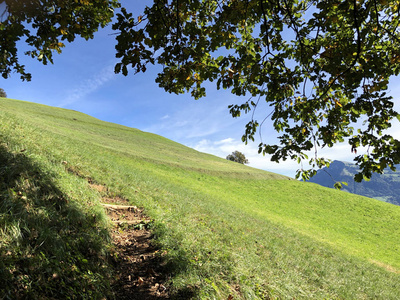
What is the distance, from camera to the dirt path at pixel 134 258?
428cm

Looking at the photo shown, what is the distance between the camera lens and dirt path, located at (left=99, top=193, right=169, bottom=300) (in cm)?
428

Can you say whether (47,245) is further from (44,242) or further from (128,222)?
(128,222)

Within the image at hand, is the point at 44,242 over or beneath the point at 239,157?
beneath

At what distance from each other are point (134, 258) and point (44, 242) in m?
2.15

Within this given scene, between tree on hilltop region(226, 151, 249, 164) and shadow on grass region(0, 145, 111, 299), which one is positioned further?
tree on hilltop region(226, 151, 249, 164)

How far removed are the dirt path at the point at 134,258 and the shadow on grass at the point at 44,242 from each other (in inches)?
17.8

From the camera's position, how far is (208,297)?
163 inches

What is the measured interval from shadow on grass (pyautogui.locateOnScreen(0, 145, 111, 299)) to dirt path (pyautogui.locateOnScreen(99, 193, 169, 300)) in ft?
1.48

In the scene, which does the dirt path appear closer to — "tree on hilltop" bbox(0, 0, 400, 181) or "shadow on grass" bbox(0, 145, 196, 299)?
"shadow on grass" bbox(0, 145, 196, 299)

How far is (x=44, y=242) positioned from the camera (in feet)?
12.5

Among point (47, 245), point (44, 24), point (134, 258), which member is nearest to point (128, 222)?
point (134, 258)

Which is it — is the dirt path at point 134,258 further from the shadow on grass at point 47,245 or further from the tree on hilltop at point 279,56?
the tree on hilltop at point 279,56

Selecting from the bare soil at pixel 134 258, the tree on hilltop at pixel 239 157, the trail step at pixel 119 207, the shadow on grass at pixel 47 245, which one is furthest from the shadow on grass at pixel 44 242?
the tree on hilltop at pixel 239 157

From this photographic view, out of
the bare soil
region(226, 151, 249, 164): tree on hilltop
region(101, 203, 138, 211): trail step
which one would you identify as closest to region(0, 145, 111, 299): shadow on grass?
the bare soil
